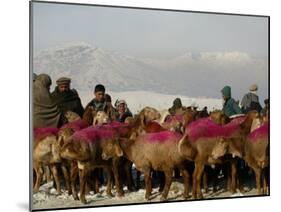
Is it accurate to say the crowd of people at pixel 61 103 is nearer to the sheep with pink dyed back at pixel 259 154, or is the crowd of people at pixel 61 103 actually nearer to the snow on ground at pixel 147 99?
the snow on ground at pixel 147 99

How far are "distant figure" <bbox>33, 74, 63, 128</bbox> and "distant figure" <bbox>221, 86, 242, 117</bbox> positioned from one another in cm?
→ 132

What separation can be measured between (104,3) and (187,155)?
4.22ft

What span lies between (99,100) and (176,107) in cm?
60

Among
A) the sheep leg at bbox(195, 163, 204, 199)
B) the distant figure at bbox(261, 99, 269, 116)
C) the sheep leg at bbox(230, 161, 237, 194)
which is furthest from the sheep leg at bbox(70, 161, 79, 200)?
the distant figure at bbox(261, 99, 269, 116)

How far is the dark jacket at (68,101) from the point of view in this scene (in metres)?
4.29

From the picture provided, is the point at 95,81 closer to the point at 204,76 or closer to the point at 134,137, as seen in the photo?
the point at 134,137

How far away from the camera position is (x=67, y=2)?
14.2ft

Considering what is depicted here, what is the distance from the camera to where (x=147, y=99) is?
4516 mm

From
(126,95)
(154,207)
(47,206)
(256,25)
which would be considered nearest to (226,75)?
(256,25)

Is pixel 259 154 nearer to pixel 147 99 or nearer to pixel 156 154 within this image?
pixel 156 154

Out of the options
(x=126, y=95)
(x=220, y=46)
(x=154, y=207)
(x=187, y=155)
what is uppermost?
(x=220, y=46)

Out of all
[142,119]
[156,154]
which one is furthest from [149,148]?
[142,119]

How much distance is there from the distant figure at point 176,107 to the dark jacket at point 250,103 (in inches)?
21.0

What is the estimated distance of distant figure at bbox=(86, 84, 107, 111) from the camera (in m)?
4.38
